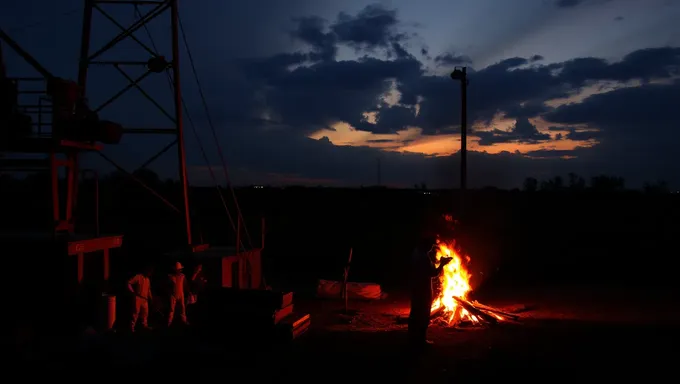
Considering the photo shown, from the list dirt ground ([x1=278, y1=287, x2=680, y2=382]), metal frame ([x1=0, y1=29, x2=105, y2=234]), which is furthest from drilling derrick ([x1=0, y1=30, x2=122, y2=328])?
dirt ground ([x1=278, y1=287, x2=680, y2=382])

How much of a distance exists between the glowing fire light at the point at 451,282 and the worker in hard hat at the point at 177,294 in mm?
6429

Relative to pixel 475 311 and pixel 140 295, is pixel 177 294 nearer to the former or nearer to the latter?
pixel 140 295

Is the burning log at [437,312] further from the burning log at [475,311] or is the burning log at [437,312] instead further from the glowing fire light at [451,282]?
the burning log at [475,311]

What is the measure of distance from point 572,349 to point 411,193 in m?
41.8

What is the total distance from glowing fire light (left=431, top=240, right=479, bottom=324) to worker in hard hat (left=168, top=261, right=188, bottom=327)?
21.1 ft

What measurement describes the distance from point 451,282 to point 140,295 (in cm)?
841

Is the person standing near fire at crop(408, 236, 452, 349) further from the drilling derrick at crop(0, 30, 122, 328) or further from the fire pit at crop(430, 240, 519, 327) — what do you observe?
the drilling derrick at crop(0, 30, 122, 328)

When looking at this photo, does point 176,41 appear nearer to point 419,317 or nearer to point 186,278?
point 186,278

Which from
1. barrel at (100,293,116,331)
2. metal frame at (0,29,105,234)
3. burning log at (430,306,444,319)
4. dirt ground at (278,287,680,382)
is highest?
metal frame at (0,29,105,234)

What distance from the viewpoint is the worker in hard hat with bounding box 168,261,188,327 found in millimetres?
14156

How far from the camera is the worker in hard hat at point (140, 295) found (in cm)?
1346

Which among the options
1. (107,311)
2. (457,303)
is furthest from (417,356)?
(107,311)

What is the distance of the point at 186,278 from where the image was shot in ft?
51.4

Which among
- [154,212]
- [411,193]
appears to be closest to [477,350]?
[154,212]
